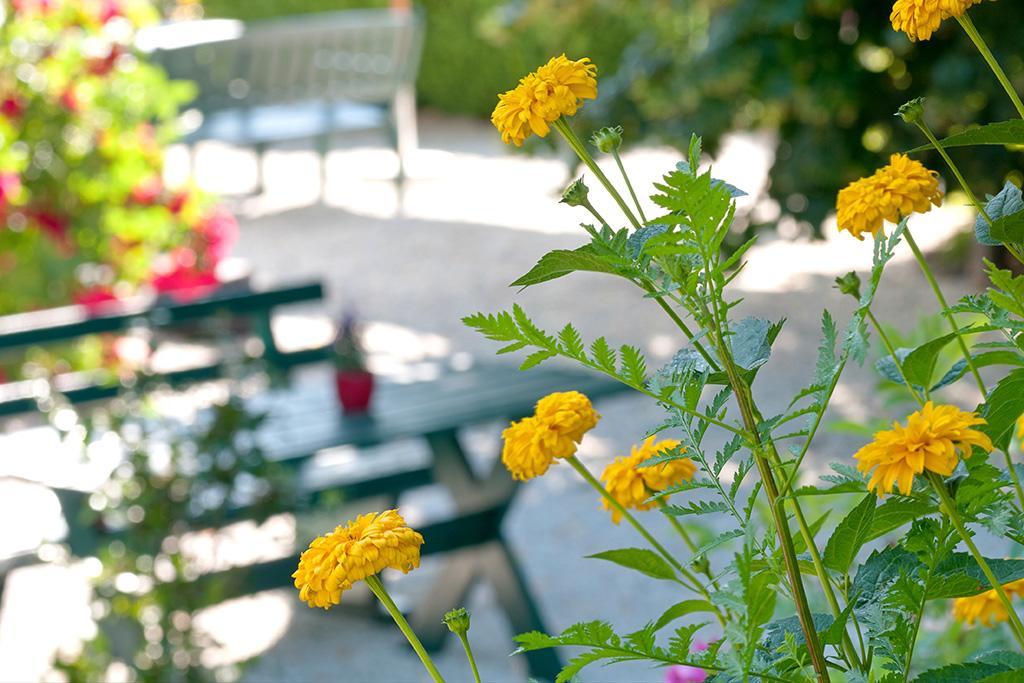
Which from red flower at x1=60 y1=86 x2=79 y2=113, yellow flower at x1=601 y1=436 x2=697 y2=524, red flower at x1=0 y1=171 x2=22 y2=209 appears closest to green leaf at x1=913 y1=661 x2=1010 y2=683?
yellow flower at x1=601 y1=436 x2=697 y2=524

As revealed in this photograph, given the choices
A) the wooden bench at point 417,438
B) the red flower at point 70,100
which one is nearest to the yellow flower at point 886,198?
the wooden bench at point 417,438

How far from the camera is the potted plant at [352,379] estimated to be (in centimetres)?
303

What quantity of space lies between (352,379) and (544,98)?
89.9 inches

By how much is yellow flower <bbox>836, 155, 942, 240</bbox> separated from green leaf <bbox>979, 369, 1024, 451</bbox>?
17 centimetres

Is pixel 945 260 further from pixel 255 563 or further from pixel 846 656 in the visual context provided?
pixel 846 656

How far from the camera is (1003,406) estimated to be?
0.73 metres

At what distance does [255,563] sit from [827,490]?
7.36ft

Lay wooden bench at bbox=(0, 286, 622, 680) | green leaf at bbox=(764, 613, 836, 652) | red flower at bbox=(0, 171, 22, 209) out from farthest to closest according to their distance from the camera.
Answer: red flower at bbox=(0, 171, 22, 209)
wooden bench at bbox=(0, 286, 622, 680)
green leaf at bbox=(764, 613, 836, 652)

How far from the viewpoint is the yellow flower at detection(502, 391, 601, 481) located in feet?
2.81

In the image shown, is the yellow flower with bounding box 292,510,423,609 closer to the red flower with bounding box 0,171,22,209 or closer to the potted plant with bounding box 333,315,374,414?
the potted plant with bounding box 333,315,374,414

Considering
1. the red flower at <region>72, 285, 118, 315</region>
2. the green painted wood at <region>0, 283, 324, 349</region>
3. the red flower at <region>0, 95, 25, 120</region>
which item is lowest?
the green painted wood at <region>0, 283, 324, 349</region>

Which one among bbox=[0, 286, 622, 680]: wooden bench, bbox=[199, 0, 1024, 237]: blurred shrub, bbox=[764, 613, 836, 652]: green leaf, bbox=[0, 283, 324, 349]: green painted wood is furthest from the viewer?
bbox=[199, 0, 1024, 237]: blurred shrub

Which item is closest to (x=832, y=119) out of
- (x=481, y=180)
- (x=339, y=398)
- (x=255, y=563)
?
(x=339, y=398)

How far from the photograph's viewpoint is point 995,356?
0.83m
